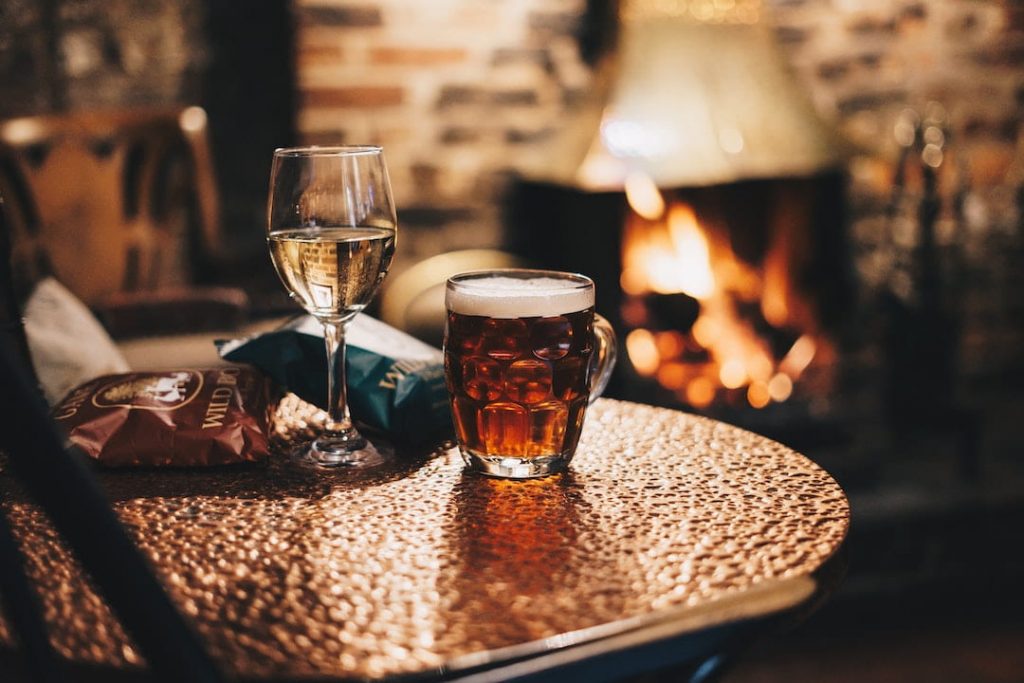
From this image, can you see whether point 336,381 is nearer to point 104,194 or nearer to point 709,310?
point 104,194

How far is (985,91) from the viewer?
281cm

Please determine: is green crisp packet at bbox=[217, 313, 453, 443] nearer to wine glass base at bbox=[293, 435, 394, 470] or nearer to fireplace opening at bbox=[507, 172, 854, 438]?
wine glass base at bbox=[293, 435, 394, 470]

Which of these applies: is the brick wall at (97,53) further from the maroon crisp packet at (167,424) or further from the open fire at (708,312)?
the maroon crisp packet at (167,424)

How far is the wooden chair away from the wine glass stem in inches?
44.3

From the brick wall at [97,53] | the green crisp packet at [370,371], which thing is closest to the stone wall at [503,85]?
the brick wall at [97,53]

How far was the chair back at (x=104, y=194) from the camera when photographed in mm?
1969

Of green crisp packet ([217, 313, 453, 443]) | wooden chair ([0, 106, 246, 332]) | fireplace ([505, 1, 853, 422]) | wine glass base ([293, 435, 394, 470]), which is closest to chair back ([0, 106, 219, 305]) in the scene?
wooden chair ([0, 106, 246, 332])

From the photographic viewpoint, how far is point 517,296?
721mm

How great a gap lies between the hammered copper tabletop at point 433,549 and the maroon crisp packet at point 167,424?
0.01 metres

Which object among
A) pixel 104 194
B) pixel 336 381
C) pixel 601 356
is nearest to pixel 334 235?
pixel 336 381

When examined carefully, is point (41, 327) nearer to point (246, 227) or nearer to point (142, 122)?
point (142, 122)

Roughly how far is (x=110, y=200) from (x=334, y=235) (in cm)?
149

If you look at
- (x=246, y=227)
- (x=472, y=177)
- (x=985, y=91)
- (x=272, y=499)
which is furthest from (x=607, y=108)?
Answer: (x=272, y=499)

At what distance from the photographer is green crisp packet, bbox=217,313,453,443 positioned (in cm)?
81
